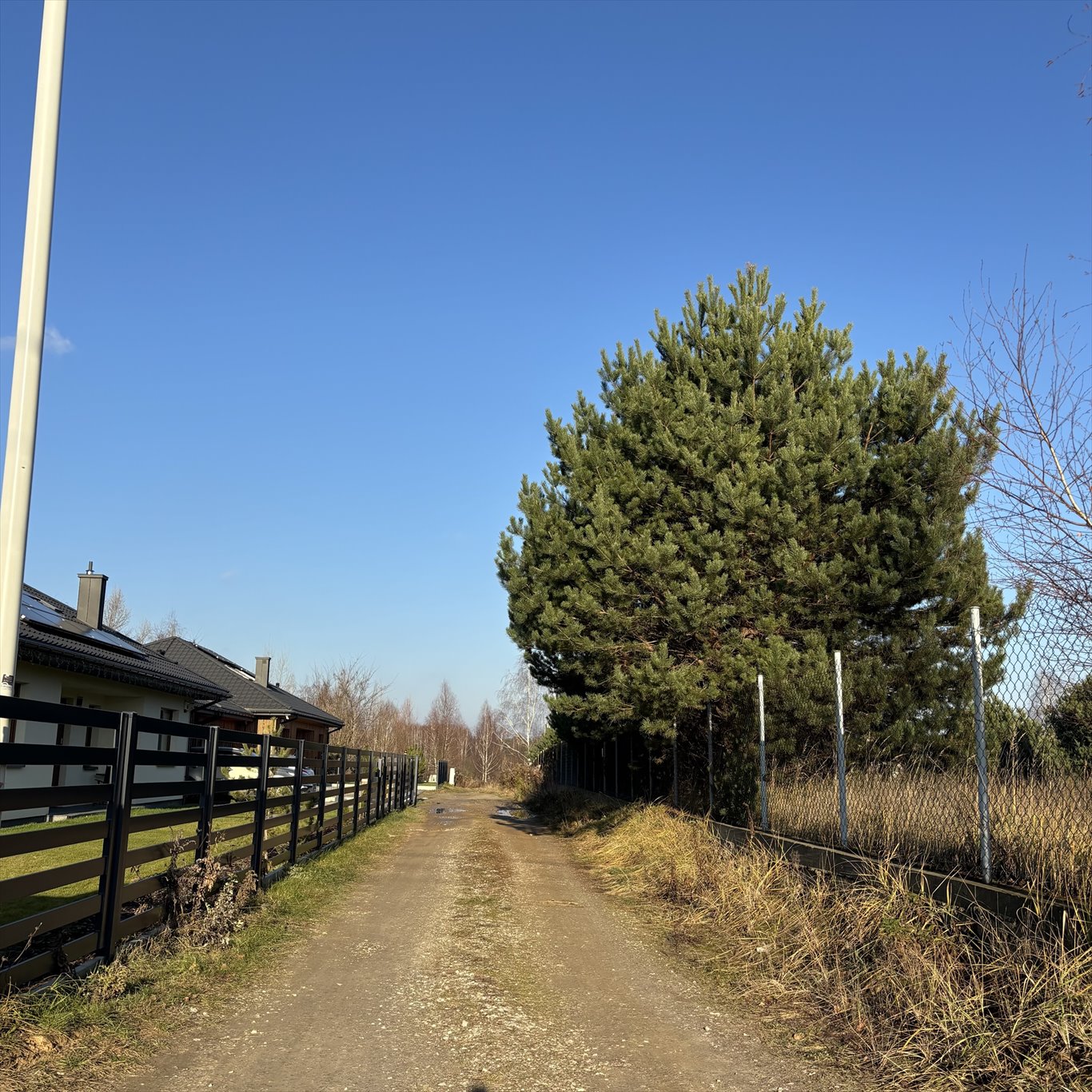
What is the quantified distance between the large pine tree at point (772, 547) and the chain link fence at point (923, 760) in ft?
0.20

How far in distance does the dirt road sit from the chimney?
18.4 m

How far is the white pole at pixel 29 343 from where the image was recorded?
538 cm

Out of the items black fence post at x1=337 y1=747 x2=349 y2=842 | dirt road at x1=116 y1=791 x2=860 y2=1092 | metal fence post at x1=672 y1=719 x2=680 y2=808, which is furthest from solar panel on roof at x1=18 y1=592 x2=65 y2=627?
dirt road at x1=116 y1=791 x2=860 y2=1092

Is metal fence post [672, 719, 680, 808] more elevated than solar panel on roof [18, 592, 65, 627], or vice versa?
solar panel on roof [18, 592, 65, 627]

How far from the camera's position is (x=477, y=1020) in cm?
523

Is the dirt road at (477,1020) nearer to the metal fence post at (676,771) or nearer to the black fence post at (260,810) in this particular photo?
the black fence post at (260,810)

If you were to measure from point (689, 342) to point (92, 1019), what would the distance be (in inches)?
494

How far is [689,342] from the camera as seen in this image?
14.9 metres

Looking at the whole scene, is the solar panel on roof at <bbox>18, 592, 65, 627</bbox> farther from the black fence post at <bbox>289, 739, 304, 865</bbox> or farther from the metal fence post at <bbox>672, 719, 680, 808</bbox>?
the metal fence post at <bbox>672, 719, 680, 808</bbox>

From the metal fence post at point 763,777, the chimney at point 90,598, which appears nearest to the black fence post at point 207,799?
the metal fence post at point 763,777

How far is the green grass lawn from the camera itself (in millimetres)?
7988

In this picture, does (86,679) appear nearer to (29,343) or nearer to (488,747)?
(29,343)

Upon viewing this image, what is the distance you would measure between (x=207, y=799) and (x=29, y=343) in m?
3.56

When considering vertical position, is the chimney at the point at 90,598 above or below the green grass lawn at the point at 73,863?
above
